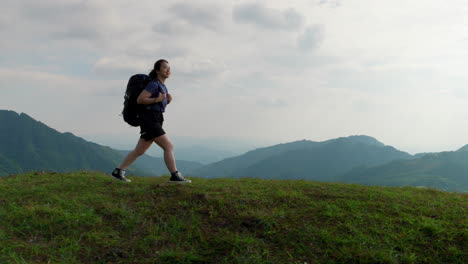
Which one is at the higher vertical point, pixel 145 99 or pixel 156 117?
pixel 145 99

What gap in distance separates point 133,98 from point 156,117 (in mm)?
682

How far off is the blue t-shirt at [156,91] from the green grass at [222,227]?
1.88 meters

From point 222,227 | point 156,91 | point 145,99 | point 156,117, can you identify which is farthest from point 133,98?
point 222,227

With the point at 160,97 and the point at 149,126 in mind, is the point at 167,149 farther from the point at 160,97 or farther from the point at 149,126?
the point at 160,97

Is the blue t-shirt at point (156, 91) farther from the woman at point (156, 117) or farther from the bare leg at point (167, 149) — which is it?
the bare leg at point (167, 149)

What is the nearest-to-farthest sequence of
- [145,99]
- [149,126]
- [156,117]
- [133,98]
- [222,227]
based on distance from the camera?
[222,227], [145,99], [133,98], [149,126], [156,117]

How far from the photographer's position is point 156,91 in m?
7.02

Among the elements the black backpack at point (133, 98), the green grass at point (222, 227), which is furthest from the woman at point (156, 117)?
the green grass at point (222, 227)

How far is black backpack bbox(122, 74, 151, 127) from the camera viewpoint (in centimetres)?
690

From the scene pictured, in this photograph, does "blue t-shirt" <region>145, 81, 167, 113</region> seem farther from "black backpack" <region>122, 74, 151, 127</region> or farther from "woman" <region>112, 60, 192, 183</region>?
"black backpack" <region>122, 74, 151, 127</region>

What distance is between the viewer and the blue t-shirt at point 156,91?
6.94 metres

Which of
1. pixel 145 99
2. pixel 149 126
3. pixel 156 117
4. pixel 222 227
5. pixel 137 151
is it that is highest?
pixel 145 99

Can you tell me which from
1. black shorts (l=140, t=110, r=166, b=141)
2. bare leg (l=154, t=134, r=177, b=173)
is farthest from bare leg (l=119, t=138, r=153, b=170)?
bare leg (l=154, t=134, r=177, b=173)

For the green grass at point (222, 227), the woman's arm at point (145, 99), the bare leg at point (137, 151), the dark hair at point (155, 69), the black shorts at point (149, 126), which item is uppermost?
the dark hair at point (155, 69)
